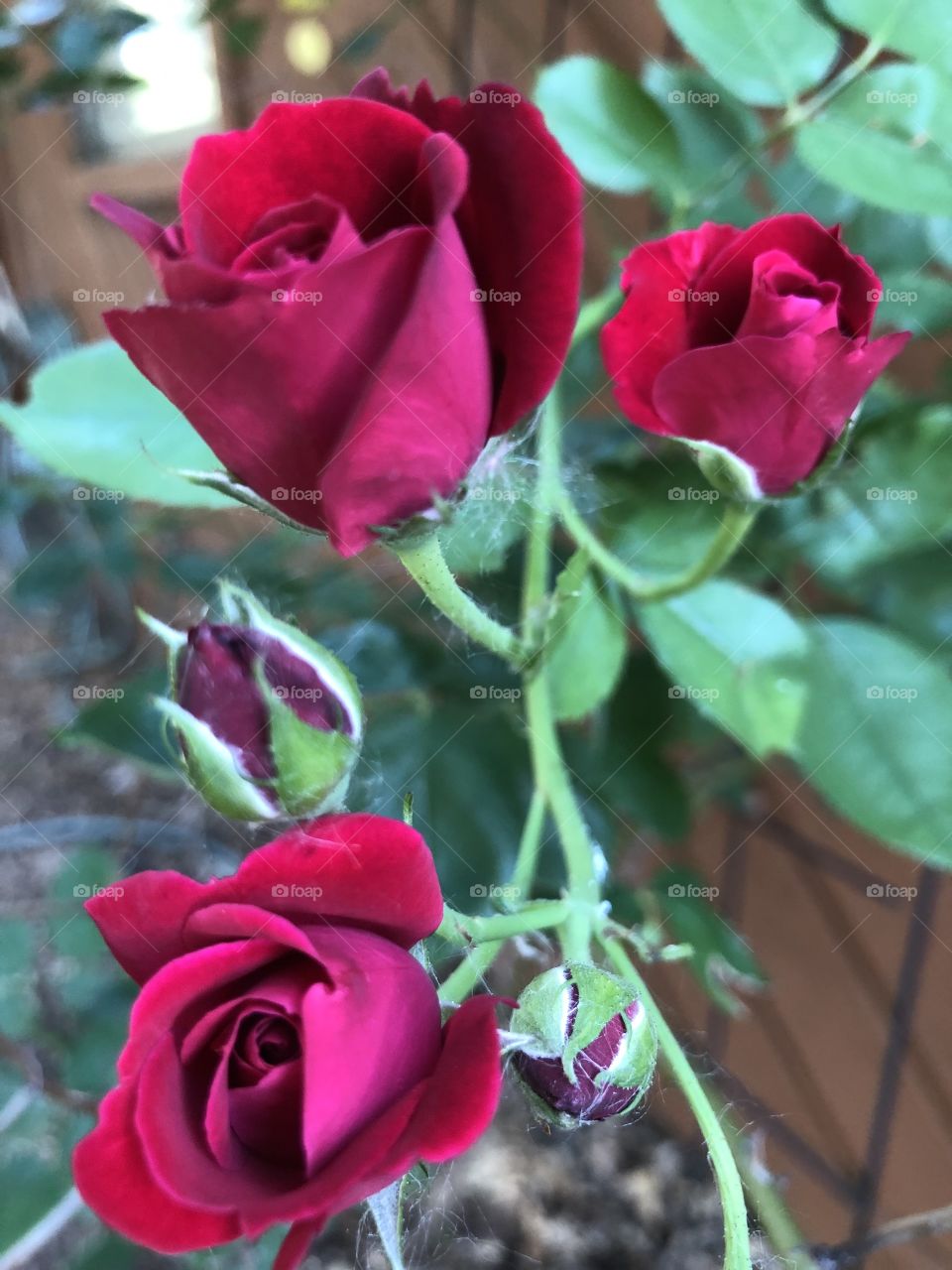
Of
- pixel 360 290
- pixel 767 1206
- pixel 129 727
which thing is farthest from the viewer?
pixel 129 727

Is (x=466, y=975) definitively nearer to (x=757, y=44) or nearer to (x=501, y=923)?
(x=501, y=923)

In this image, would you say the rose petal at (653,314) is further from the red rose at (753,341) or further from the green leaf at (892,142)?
the green leaf at (892,142)

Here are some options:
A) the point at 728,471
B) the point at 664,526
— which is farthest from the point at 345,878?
the point at 664,526

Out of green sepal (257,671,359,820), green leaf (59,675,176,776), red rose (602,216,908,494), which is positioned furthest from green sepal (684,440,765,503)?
green leaf (59,675,176,776)

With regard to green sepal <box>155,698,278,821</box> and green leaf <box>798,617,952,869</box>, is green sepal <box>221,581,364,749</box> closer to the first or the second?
green sepal <box>155,698,278,821</box>

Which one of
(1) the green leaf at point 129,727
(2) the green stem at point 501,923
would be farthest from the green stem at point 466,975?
(1) the green leaf at point 129,727

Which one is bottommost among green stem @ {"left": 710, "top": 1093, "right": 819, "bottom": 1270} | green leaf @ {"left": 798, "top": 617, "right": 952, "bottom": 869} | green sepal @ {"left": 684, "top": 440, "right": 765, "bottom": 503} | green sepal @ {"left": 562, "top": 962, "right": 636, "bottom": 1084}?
green stem @ {"left": 710, "top": 1093, "right": 819, "bottom": 1270}
